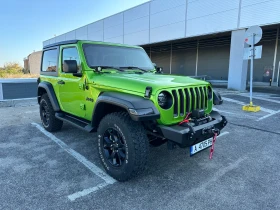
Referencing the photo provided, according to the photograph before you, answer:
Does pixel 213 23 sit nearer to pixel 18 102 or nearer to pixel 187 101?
pixel 18 102

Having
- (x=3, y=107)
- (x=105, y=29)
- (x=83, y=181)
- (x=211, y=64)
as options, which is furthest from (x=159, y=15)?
(x=83, y=181)

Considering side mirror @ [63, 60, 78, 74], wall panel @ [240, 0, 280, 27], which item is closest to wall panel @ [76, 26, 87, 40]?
wall panel @ [240, 0, 280, 27]

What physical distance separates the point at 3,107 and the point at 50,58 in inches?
185

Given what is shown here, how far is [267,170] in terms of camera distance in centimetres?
292

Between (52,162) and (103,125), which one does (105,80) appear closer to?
(103,125)

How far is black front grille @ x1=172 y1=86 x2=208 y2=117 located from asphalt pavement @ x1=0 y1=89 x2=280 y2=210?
94 centimetres

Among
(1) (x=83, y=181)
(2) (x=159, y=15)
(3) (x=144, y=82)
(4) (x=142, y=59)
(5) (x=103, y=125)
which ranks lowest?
(1) (x=83, y=181)

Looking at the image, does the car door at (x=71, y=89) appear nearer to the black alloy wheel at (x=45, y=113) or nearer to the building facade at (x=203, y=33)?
the black alloy wheel at (x=45, y=113)

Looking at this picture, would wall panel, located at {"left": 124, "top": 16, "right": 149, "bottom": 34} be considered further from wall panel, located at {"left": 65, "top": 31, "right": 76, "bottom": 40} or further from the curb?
the curb

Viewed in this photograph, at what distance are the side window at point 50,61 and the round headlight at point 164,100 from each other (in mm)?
2736

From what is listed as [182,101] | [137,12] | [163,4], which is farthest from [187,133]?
[137,12]

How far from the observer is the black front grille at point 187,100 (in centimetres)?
253

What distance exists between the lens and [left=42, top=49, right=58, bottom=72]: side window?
4.25m

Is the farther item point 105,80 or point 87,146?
point 87,146
